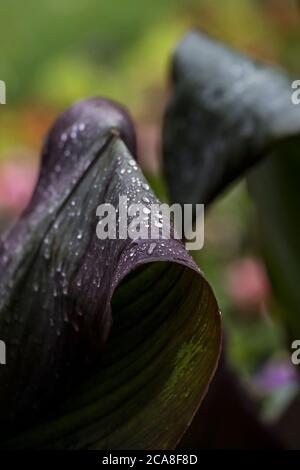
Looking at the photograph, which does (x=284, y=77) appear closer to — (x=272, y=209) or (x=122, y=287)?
(x=272, y=209)

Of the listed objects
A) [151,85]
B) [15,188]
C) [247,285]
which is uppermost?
[151,85]

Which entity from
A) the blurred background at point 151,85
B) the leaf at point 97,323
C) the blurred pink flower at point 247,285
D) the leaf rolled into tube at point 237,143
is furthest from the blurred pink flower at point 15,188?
the leaf at point 97,323

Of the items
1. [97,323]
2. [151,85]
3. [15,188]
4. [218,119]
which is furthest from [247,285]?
[151,85]

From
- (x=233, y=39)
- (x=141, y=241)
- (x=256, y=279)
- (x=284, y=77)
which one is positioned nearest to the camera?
(x=141, y=241)

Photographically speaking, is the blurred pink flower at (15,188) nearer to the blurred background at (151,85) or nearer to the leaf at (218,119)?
the blurred background at (151,85)

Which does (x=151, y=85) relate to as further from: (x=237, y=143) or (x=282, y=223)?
(x=237, y=143)

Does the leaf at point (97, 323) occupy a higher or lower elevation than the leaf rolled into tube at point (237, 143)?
lower

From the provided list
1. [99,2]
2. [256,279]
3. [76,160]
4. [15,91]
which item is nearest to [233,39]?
[15,91]
